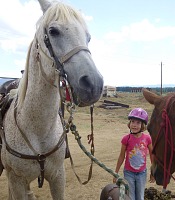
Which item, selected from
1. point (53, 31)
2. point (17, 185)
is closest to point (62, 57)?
point (53, 31)

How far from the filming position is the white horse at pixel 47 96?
2.03 m

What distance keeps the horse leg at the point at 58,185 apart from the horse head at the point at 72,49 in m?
A: 1.35

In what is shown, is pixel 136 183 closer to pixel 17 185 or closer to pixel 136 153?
pixel 136 153

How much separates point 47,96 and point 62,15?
0.75 m

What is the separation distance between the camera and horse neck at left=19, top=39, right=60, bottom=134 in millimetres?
2572

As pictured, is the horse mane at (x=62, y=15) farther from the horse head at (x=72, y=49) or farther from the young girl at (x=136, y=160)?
the young girl at (x=136, y=160)

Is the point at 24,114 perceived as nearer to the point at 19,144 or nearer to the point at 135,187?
the point at 19,144

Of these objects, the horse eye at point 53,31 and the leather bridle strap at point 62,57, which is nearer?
the leather bridle strap at point 62,57

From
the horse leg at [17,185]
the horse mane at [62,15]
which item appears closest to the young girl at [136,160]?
the horse leg at [17,185]

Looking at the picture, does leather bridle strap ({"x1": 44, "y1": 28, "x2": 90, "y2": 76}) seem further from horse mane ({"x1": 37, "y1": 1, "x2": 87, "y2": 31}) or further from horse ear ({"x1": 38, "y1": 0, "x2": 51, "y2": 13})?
horse ear ({"x1": 38, "y1": 0, "x2": 51, "y2": 13})

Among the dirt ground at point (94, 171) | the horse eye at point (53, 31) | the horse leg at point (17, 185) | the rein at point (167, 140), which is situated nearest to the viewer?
the horse eye at point (53, 31)

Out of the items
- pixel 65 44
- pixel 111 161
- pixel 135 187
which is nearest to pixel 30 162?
pixel 65 44

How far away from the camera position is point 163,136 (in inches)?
115

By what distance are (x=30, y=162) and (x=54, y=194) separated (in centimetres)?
61
